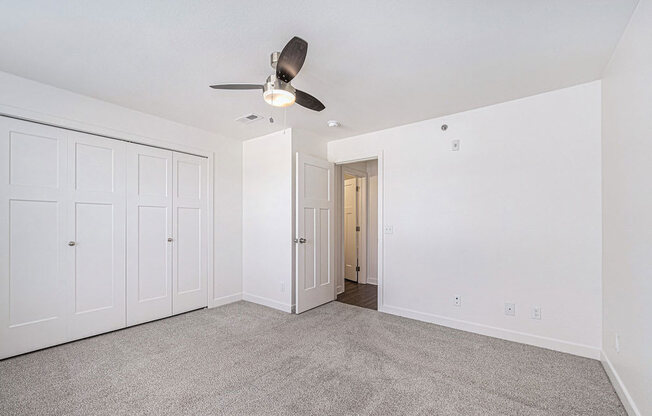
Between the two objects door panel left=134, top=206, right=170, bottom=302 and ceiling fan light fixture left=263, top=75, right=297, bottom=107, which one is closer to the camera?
ceiling fan light fixture left=263, top=75, right=297, bottom=107

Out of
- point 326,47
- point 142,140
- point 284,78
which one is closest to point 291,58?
point 284,78

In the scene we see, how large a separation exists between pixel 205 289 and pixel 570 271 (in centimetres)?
413

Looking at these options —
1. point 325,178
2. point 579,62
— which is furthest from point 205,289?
point 579,62

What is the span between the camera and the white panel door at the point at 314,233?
367 cm

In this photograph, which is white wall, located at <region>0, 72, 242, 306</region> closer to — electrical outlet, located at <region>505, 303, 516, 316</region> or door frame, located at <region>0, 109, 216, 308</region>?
door frame, located at <region>0, 109, 216, 308</region>

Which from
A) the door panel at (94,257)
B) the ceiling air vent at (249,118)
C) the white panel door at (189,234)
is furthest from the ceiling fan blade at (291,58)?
the door panel at (94,257)

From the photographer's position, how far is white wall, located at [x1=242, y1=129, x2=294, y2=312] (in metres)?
3.81

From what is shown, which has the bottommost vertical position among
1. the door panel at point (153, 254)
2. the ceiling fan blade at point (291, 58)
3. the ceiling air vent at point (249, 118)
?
the door panel at point (153, 254)

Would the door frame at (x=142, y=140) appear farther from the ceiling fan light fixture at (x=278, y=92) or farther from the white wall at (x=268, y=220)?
the ceiling fan light fixture at (x=278, y=92)

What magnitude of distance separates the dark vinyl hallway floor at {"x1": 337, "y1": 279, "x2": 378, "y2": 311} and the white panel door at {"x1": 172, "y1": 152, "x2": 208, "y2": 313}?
6.67 ft

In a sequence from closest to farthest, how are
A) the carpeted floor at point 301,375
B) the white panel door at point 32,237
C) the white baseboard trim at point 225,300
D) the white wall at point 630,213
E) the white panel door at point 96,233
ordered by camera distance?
the white wall at point 630,213 → the carpeted floor at point 301,375 → the white panel door at point 32,237 → the white panel door at point 96,233 → the white baseboard trim at point 225,300

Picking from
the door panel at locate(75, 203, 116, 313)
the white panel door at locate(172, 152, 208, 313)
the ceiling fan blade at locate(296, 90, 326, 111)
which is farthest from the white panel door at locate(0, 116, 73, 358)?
the ceiling fan blade at locate(296, 90, 326, 111)

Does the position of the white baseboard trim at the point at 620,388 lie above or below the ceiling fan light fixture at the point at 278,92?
below

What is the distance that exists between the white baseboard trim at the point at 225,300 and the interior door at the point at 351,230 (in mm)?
2220
